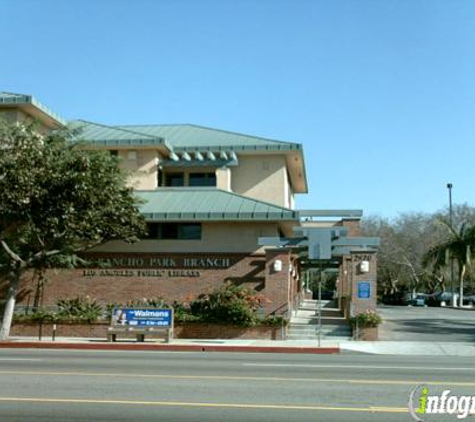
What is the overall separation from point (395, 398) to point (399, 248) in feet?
199

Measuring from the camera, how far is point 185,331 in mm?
24438

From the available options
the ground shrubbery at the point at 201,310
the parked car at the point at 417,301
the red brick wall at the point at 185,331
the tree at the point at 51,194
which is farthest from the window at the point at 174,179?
the parked car at the point at 417,301

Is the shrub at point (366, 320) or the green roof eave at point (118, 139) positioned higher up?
the green roof eave at point (118, 139)

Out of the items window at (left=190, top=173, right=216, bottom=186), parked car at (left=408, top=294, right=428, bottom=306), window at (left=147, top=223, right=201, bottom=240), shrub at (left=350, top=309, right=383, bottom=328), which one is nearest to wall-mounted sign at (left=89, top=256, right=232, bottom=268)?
window at (left=147, top=223, right=201, bottom=240)

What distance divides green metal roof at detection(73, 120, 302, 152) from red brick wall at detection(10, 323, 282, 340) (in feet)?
31.7

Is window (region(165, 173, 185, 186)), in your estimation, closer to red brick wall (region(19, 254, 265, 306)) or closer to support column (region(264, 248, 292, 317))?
red brick wall (region(19, 254, 265, 306))

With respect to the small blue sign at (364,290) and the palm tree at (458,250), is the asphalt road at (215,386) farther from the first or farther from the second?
the palm tree at (458,250)

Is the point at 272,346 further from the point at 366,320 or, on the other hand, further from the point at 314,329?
the point at 366,320

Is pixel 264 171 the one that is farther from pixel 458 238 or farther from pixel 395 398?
pixel 458 238

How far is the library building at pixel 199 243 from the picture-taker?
82.2 ft

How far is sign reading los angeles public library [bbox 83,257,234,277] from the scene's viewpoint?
26438 millimetres

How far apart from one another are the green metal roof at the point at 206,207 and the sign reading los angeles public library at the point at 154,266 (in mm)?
1721

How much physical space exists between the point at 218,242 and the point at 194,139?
8663 mm

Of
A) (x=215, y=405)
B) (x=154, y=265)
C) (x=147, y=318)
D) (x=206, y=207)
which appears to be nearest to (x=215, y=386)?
(x=215, y=405)
